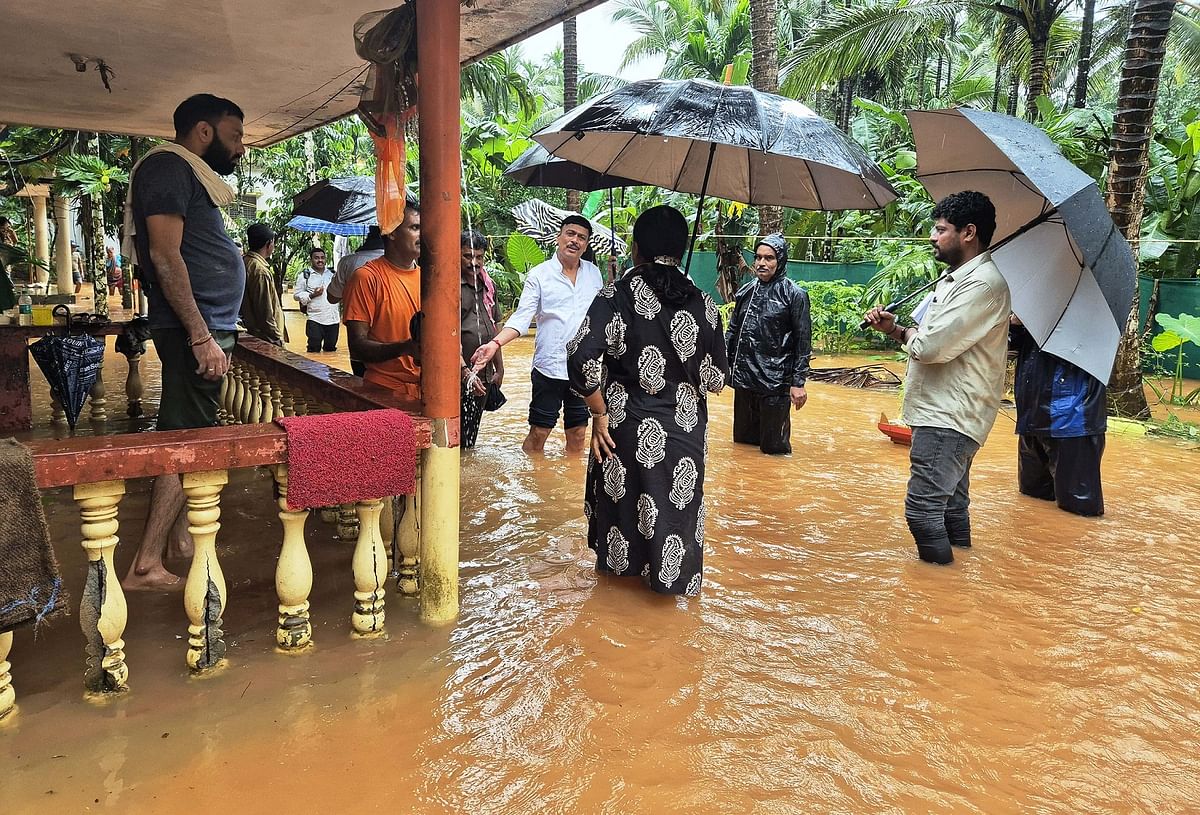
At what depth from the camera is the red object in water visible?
7.14 metres

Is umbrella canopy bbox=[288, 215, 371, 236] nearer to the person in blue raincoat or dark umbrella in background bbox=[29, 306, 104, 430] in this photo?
dark umbrella in background bbox=[29, 306, 104, 430]

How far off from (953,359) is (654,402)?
1.63m

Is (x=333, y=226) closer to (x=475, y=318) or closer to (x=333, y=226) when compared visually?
(x=333, y=226)

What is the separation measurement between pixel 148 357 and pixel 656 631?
11177mm

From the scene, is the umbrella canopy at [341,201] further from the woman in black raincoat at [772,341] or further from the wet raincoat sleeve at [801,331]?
the wet raincoat sleeve at [801,331]

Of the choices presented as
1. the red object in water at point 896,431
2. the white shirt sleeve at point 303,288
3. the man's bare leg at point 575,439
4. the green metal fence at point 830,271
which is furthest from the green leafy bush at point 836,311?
the white shirt sleeve at point 303,288

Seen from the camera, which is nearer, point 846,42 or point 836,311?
point 836,311

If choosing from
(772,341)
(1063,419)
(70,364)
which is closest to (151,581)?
(70,364)

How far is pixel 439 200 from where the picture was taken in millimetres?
3104

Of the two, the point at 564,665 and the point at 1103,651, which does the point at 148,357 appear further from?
the point at 1103,651

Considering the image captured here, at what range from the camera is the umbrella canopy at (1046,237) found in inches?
162

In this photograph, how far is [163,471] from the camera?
256 centimetres

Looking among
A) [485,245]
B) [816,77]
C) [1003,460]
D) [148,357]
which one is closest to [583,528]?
[485,245]

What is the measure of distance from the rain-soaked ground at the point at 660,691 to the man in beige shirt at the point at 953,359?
0.47 m
